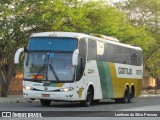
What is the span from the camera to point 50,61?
80.5 feet

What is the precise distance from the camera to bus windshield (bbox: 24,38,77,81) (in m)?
24.4

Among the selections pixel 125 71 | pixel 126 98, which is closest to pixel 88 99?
pixel 125 71

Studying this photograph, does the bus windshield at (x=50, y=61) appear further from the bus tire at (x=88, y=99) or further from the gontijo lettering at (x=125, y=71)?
the gontijo lettering at (x=125, y=71)

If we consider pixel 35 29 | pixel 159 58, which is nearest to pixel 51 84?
pixel 35 29

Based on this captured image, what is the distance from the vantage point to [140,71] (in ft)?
118

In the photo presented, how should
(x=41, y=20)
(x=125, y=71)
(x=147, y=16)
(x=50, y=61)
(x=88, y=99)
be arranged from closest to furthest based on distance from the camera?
(x=50, y=61), (x=88, y=99), (x=125, y=71), (x=41, y=20), (x=147, y=16)

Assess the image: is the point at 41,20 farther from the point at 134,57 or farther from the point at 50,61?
the point at 50,61

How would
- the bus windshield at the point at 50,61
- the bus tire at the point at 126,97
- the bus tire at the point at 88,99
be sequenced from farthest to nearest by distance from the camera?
the bus tire at the point at 126,97 → the bus tire at the point at 88,99 → the bus windshield at the point at 50,61

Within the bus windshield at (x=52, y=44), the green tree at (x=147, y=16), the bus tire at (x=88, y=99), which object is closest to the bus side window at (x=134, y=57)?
the bus tire at (x=88, y=99)

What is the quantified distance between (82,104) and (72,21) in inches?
431

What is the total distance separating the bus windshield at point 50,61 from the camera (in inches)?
959

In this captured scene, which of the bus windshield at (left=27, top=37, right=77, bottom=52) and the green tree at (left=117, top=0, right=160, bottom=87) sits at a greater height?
the green tree at (left=117, top=0, right=160, bottom=87)

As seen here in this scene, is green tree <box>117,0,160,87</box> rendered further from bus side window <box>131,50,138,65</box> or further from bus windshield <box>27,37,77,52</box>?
bus windshield <box>27,37,77,52</box>

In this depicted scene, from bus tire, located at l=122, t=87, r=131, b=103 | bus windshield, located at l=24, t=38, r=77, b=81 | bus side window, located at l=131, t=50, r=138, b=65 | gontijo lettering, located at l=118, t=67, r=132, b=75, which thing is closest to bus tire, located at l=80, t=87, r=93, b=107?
bus windshield, located at l=24, t=38, r=77, b=81
